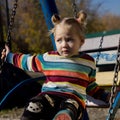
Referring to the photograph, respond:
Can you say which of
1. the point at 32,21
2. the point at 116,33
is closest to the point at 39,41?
the point at 32,21

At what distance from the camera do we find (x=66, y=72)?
214cm

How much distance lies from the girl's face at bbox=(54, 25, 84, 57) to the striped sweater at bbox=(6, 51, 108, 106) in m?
0.07

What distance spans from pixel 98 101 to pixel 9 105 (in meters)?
4.13

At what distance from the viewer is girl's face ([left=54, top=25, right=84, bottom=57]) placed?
2075 millimetres

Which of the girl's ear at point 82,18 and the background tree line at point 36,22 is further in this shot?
the background tree line at point 36,22

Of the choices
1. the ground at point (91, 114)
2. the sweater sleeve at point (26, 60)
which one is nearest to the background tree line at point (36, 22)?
the ground at point (91, 114)

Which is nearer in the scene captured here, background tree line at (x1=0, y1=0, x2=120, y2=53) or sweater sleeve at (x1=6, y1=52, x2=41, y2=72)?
sweater sleeve at (x1=6, y1=52, x2=41, y2=72)

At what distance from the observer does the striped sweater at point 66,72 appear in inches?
83.4

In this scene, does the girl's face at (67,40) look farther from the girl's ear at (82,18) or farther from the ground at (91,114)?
the ground at (91,114)

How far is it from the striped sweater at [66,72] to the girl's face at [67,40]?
0.22ft

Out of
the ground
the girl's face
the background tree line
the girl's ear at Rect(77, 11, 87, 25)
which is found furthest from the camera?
the background tree line

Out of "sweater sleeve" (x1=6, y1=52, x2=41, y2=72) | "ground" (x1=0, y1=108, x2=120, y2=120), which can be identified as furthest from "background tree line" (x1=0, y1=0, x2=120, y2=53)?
"sweater sleeve" (x1=6, y1=52, x2=41, y2=72)

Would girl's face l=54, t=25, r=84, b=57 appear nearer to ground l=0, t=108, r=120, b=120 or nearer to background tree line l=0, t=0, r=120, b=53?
ground l=0, t=108, r=120, b=120

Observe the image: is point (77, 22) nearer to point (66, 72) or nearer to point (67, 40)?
point (67, 40)
